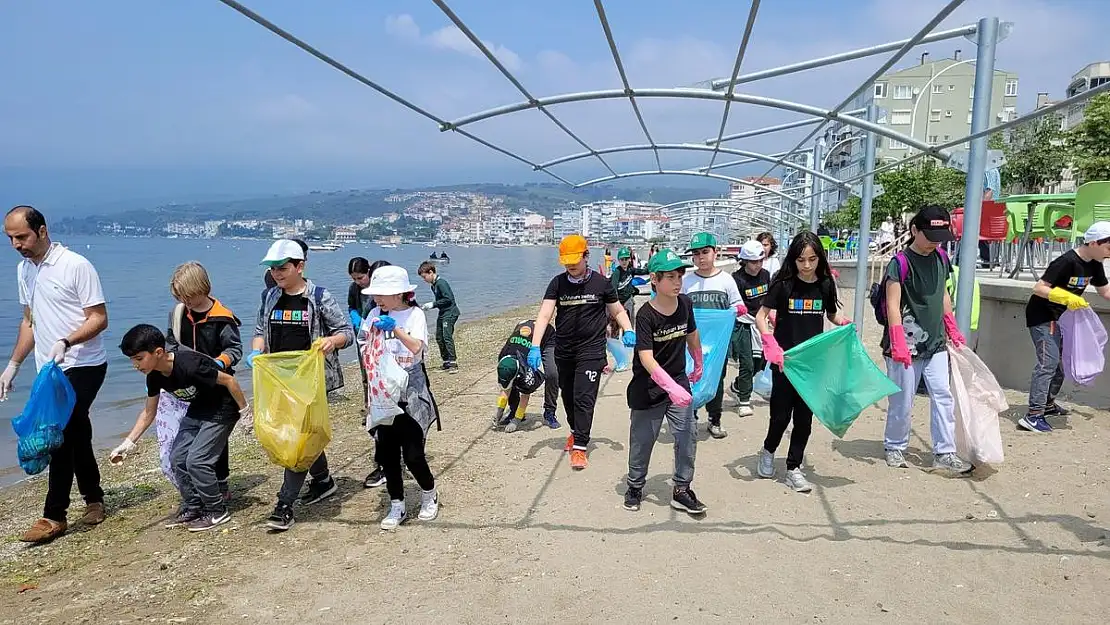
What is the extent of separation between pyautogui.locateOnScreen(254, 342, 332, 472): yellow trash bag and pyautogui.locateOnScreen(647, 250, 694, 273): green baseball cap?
2.03 metres

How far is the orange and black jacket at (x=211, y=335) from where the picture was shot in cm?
403

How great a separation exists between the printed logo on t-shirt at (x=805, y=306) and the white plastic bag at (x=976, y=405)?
39.3 inches

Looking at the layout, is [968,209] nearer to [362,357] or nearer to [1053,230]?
[1053,230]

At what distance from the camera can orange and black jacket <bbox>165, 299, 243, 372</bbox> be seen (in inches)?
159

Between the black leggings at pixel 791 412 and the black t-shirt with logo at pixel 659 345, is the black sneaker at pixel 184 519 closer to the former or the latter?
the black t-shirt with logo at pixel 659 345

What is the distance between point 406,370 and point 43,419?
6.70 ft

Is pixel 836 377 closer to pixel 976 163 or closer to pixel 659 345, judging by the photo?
pixel 659 345

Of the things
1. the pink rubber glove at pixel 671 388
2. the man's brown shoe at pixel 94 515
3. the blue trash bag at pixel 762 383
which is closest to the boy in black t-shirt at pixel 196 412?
the man's brown shoe at pixel 94 515

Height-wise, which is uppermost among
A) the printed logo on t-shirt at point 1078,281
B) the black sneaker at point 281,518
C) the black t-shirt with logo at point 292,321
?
the printed logo on t-shirt at point 1078,281

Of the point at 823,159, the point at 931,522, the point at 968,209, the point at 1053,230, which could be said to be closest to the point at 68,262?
the point at 931,522

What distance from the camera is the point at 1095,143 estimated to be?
60.7ft

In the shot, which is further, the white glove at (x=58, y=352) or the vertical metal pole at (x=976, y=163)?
the vertical metal pole at (x=976, y=163)

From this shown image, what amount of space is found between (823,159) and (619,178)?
14.9 feet

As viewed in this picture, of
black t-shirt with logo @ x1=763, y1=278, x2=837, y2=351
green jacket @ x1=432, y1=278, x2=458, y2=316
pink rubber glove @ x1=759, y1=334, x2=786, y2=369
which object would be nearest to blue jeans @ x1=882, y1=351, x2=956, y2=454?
black t-shirt with logo @ x1=763, y1=278, x2=837, y2=351
